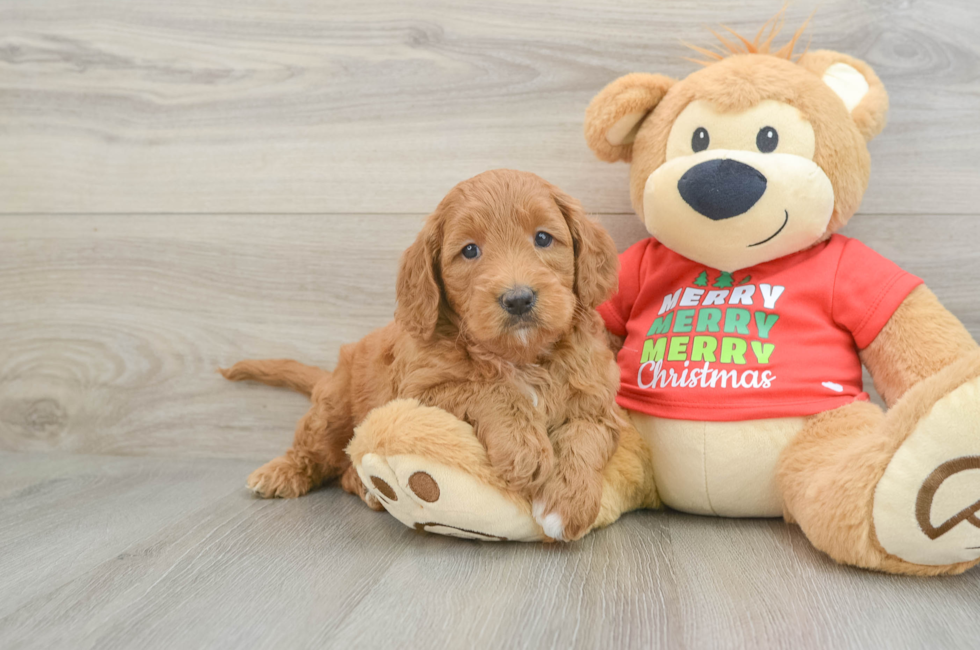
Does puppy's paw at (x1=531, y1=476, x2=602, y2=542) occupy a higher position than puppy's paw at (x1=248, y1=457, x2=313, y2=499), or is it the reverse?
puppy's paw at (x1=531, y1=476, x2=602, y2=542)

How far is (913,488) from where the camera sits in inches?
40.1

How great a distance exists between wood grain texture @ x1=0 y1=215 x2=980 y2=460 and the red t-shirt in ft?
2.49

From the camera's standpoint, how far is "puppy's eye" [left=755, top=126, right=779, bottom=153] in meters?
1.32

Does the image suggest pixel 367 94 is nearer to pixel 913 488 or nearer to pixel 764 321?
pixel 764 321

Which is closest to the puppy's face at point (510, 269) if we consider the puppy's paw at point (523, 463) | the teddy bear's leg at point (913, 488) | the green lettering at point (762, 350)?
the puppy's paw at point (523, 463)

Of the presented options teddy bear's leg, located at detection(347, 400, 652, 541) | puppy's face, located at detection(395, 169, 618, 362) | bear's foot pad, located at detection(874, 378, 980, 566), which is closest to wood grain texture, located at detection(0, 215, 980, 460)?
puppy's face, located at detection(395, 169, 618, 362)

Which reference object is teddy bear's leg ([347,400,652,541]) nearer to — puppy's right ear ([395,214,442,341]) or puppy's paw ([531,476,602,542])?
puppy's paw ([531,476,602,542])

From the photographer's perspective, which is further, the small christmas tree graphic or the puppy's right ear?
the small christmas tree graphic

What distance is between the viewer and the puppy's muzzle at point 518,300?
3.68 feet

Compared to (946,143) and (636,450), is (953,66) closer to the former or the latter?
(946,143)

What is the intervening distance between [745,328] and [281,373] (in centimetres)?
113

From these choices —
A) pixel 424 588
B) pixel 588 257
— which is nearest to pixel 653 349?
pixel 588 257

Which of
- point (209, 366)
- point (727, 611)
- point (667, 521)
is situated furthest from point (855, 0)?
point (209, 366)

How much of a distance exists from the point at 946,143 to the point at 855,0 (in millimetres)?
392
